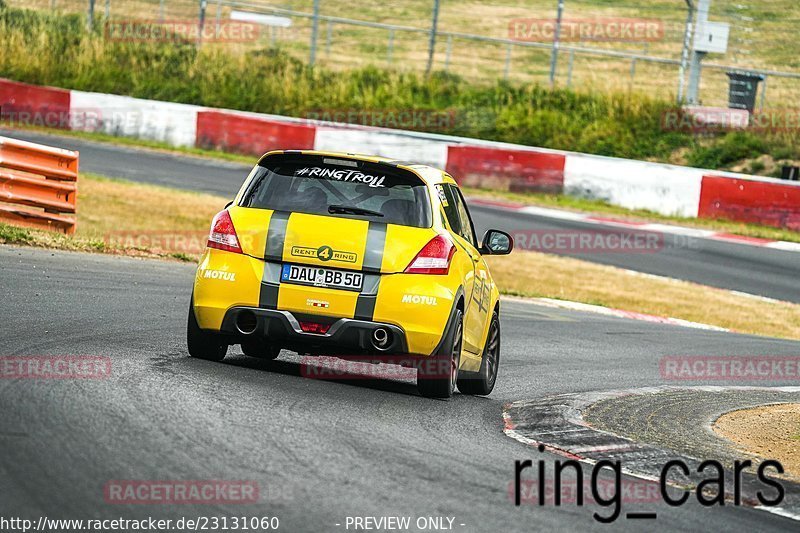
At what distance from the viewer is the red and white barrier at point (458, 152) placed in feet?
86.9

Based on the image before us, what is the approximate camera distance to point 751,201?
26.3 meters

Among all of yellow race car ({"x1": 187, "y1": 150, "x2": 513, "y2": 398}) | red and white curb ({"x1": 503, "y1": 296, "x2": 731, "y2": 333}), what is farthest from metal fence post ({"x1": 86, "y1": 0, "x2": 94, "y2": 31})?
yellow race car ({"x1": 187, "y1": 150, "x2": 513, "y2": 398})

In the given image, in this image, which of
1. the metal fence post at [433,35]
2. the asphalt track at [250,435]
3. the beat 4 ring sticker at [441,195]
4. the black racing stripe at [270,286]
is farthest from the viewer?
the metal fence post at [433,35]

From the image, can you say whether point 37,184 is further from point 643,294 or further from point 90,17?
point 90,17

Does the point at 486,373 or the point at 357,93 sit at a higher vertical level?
the point at 357,93

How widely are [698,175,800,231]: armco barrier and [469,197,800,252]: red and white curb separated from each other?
756mm

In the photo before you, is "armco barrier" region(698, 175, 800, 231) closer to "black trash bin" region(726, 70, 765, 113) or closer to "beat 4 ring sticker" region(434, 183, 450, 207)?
"black trash bin" region(726, 70, 765, 113)

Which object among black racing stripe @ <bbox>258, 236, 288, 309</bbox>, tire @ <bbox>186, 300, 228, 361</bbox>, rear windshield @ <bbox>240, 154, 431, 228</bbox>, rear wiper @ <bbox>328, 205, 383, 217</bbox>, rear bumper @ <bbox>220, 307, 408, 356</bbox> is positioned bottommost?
tire @ <bbox>186, 300, 228, 361</bbox>

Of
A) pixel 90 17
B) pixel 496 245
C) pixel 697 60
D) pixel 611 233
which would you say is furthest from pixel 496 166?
pixel 496 245

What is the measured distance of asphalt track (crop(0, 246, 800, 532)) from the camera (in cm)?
552

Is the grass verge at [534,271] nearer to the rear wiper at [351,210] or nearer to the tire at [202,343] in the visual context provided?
the tire at [202,343]

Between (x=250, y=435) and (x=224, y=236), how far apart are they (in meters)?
2.43

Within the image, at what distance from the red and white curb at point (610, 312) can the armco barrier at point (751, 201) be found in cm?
794

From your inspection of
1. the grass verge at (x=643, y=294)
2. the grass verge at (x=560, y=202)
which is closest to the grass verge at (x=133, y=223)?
the grass verge at (x=643, y=294)
